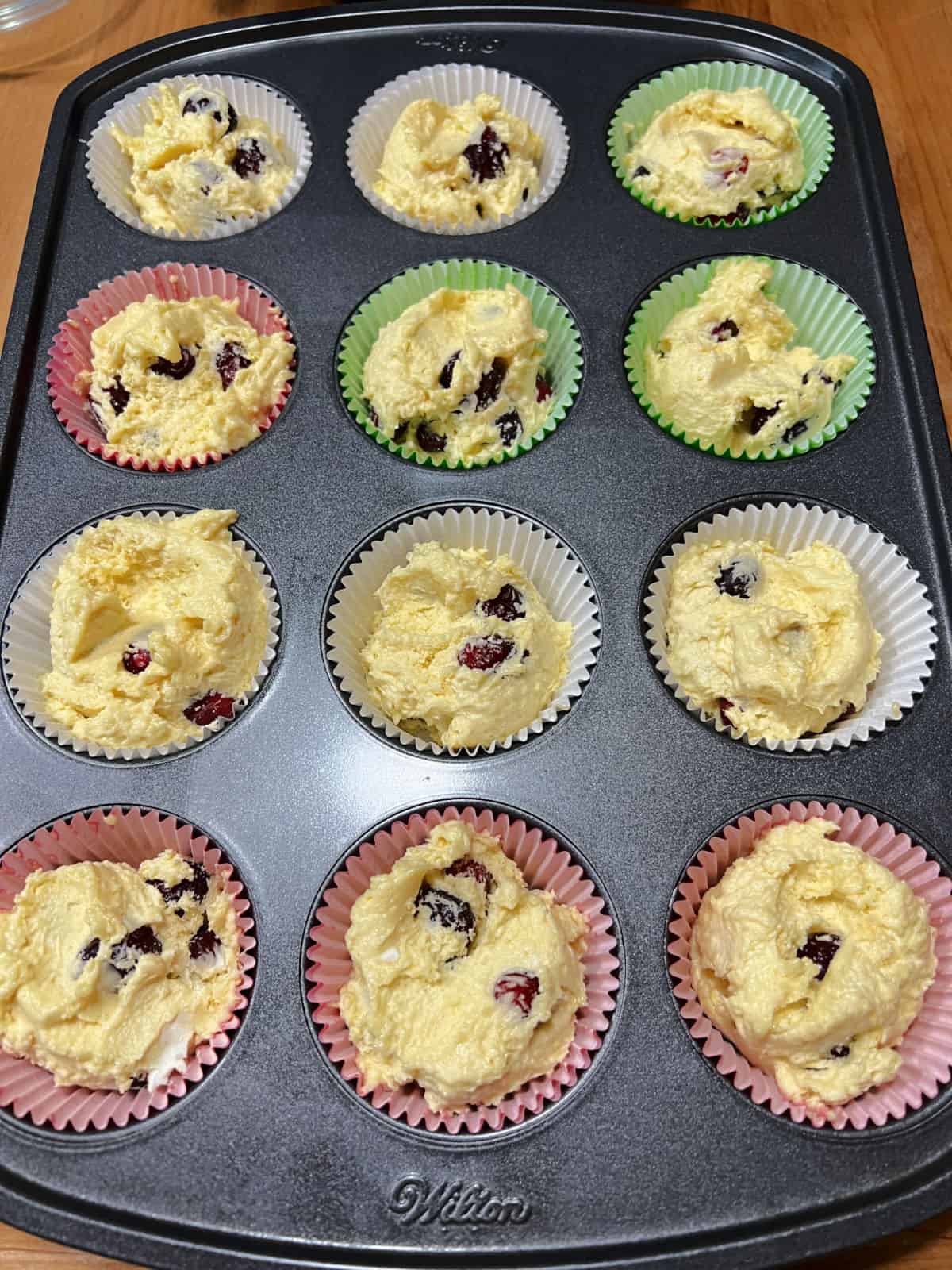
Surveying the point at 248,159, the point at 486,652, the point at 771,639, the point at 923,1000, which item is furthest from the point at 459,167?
the point at 923,1000

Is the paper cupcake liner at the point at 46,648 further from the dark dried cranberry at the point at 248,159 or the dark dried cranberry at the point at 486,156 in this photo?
the dark dried cranberry at the point at 486,156

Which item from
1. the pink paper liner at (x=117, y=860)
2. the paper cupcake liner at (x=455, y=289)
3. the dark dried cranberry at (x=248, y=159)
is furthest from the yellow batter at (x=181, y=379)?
the pink paper liner at (x=117, y=860)

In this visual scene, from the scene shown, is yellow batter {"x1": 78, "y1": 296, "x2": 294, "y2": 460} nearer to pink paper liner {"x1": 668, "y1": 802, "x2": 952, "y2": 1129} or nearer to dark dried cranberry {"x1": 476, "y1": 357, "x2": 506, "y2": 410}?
dark dried cranberry {"x1": 476, "y1": 357, "x2": 506, "y2": 410}

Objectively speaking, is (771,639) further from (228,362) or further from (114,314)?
(114,314)

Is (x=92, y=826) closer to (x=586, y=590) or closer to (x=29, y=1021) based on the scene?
(x=29, y=1021)

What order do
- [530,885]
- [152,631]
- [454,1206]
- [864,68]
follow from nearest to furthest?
[454,1206], [530,885], [152,631], [864,68]

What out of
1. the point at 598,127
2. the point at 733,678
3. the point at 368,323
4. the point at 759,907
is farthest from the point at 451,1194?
the point at 598,127
